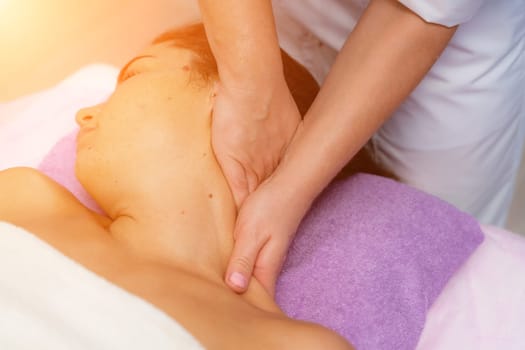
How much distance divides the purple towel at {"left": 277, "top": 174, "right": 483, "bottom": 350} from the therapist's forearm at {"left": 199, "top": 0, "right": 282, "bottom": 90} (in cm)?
27

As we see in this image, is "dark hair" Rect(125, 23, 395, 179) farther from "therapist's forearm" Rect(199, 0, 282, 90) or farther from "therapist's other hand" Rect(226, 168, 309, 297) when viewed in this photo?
"therapist's other hand" Rect(226, 168, 309, 297)

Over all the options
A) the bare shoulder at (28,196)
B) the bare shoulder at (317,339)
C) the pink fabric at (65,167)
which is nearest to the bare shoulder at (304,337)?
the bare shoulder at (317,339)

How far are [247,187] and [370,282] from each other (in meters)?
0.25

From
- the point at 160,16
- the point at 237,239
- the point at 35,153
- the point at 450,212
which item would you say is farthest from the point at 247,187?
the point at 160,16

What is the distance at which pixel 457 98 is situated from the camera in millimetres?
1169

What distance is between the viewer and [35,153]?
1306 mm

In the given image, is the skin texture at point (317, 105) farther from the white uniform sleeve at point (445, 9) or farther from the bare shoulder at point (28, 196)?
the bare shoulder at point (28, 196)

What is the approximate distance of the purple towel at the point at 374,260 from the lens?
1012 mm

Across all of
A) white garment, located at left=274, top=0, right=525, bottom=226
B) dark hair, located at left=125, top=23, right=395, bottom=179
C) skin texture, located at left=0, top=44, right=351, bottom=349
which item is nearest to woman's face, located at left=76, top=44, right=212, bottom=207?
skin texture, located at left=0, top=44, right=351, bottom=349

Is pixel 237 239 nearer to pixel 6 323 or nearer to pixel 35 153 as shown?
pixel 6 323

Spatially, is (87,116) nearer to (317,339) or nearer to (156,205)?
(156,205)

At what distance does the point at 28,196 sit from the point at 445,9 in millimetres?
680

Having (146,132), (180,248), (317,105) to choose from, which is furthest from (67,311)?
(317,105)

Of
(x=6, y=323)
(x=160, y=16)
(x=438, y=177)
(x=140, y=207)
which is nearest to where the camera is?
(x=6, y=323)
